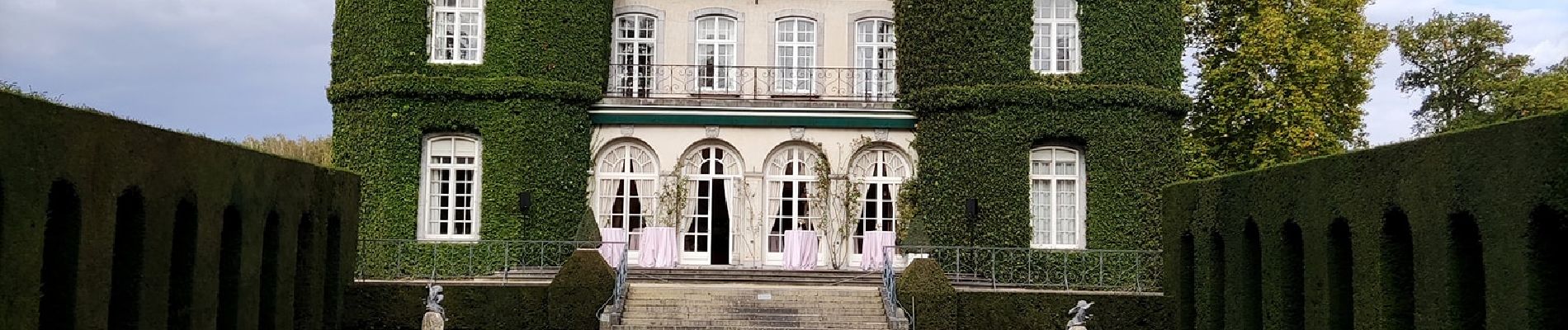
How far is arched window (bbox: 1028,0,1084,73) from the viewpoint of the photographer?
23359mm

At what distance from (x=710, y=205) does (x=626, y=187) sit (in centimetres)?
137

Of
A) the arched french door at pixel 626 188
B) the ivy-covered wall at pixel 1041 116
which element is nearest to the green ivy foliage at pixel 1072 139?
the ivy-covered wall at pixel 1041 116

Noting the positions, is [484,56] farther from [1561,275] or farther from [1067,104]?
[1561,275]

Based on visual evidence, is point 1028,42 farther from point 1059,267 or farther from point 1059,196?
point 1059,267

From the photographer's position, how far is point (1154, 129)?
23.0 m

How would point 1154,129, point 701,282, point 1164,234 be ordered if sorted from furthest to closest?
point 1154,129, point 701,282, point 1164,234

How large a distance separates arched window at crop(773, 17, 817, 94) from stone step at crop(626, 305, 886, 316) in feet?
20.2

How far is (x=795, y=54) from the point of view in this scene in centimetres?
2503

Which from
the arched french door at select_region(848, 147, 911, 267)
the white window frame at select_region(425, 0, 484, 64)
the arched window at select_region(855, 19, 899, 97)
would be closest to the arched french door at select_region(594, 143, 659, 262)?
the white window frame at select_region(425, 0, 484, 64)

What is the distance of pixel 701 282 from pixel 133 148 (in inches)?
406

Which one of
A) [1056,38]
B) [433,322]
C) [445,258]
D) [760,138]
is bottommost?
[433,322]

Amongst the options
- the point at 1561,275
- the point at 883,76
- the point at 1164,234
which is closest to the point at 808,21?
the point at 883,76

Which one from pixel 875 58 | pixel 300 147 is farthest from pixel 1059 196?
pixel 300 147

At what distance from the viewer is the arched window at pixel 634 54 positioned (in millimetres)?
24656
